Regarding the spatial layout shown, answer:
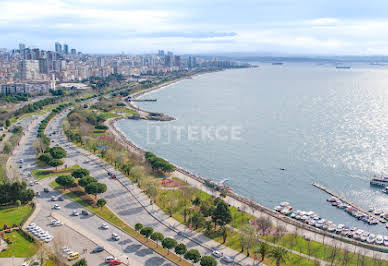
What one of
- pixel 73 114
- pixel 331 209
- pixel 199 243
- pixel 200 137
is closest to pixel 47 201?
pixel 199 243

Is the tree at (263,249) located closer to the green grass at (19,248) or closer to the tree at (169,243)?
the tree at (169,243)

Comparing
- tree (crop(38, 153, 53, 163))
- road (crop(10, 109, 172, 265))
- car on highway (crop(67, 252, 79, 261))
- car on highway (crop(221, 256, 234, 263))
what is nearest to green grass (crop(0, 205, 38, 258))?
road (crop(10, 109, 172, 265))

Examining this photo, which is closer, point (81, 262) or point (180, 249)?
point (81, 262)

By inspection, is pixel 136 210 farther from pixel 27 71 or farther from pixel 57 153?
pixel 27 71

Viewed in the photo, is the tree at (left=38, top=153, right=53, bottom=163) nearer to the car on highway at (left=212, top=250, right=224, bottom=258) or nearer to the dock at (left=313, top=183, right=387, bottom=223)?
the car on highway at (left=212, top=250, right=224, bottom=258)

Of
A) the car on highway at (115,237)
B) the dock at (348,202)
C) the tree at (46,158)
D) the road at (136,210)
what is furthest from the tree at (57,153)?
the dock at (348,202)

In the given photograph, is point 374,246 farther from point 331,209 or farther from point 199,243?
point 199,243

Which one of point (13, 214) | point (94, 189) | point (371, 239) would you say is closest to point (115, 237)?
point (94, 189)
